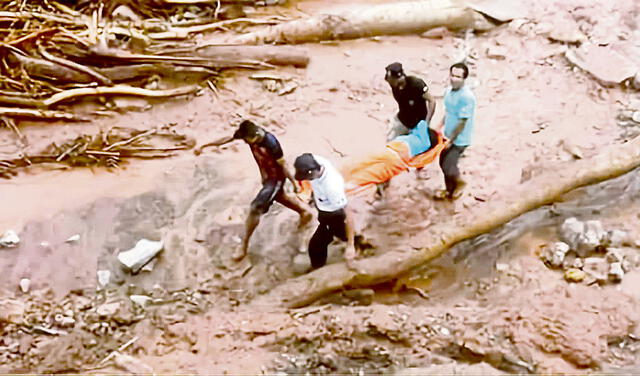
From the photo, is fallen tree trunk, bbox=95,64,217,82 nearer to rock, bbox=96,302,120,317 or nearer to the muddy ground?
the muddy ground

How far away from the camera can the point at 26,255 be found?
5.79 m

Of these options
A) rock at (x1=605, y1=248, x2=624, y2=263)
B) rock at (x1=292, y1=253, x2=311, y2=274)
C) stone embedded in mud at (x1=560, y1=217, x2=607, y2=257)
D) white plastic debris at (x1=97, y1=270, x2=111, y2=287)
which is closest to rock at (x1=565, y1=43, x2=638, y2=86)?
stone embedded in mud at (x1=560, y1=217, x2=607, y2=257)

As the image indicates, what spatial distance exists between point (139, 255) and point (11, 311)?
948 millimetres

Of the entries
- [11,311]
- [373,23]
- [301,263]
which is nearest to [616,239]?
[301,263]

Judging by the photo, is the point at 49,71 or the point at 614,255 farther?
the point at 49,71

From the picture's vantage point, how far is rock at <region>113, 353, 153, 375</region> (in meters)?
4.70

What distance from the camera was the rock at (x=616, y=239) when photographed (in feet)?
18.5

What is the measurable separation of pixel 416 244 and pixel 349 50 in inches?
123

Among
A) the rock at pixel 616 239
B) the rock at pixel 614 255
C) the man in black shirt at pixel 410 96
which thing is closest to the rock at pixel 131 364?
the man in black shirt at pixel 410 96

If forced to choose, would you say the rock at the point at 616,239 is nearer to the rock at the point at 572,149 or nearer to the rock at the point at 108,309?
the rock at the point at 572,149

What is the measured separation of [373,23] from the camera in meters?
8.13

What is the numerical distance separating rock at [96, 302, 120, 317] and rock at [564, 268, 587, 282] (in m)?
3.18

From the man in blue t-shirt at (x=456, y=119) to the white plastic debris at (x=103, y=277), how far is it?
8.66 feet

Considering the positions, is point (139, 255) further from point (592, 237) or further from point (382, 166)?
point (592, 237)
